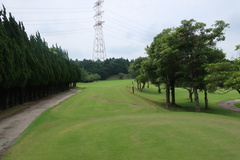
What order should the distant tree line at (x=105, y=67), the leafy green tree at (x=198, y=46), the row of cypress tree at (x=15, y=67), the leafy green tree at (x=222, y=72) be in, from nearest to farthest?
the leafy green tree at (x=222, y=72) → the row of cypress tree at (x=15, y=67) → the leafy green tree at (x=198, y=46) → the distant tree line at (x=105, y=67)

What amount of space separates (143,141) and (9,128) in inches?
362

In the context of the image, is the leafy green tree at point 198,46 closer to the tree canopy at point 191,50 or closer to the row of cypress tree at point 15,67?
the tree canopy at point 191,50

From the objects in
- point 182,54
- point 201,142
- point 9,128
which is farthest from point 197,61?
point 9,128

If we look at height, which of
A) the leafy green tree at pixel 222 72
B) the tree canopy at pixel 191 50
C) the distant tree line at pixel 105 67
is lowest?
the leafy green tree at pixel 222 72

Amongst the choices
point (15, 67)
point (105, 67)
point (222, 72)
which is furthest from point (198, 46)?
point (105, 67)

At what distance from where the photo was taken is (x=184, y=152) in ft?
18.9

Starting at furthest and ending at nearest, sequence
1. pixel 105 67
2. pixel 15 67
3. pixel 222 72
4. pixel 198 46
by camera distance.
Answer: pixel 105 67 < pixel 198 46 < pixel 15 67 < pixel 222 72

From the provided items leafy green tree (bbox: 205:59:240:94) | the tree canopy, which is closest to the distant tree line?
the tree canopy

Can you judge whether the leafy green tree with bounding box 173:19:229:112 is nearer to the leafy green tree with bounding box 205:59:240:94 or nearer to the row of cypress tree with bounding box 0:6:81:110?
the leafy green tree with bounding box 205:59:240:94

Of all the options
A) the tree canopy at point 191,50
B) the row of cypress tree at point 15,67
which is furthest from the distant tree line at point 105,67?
the tree canopy at point 191,50

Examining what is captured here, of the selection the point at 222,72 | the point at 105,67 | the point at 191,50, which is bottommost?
the point at 222,72

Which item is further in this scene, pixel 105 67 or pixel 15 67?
pixel 105 67

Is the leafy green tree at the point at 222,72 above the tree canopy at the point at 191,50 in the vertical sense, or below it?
below

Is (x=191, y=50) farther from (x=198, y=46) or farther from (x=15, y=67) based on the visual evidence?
(x=15, y=67)
